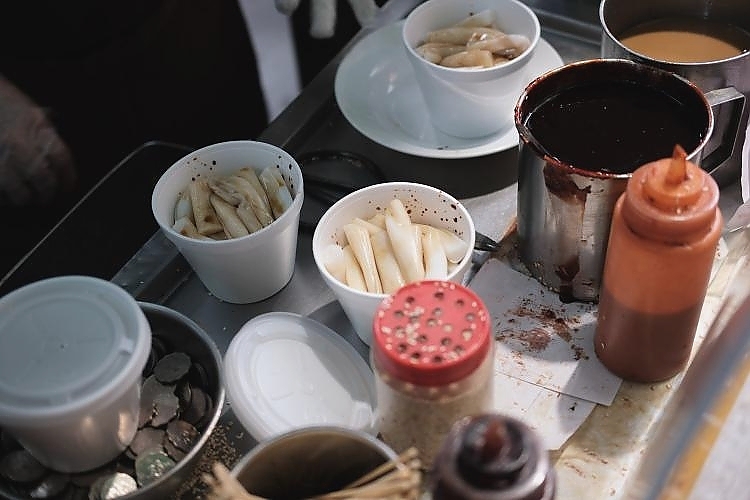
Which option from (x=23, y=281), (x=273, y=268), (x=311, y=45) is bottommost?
(x=311, y=45)

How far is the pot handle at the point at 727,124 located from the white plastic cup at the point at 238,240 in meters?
0.43

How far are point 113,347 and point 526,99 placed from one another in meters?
0.47

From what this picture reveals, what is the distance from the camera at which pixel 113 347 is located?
2.30 ft

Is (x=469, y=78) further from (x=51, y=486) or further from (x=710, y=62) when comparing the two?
(x=51, y=486)

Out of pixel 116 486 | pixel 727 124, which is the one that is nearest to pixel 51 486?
pixel 116 486

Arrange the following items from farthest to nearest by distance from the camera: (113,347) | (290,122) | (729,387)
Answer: (290,122)
(113,347)
(729,387)

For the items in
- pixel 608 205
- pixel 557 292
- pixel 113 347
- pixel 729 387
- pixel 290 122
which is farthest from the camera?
pixel 290 122

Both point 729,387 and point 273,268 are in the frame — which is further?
point 273,268

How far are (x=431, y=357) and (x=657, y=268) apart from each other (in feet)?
0.72

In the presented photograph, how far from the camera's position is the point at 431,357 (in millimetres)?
649

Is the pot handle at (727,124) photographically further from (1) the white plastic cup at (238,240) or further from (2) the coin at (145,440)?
(2) the coin at (145,440)

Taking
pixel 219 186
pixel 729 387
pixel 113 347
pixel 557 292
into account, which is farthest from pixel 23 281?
pixel 729 387

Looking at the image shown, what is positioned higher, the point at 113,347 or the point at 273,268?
the point at 113,347

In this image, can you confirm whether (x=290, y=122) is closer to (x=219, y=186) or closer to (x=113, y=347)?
(x=219, y=186)
